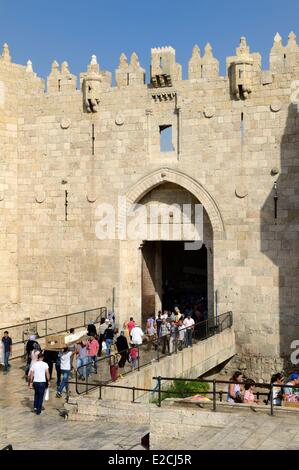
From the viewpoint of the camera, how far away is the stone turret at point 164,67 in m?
20.6

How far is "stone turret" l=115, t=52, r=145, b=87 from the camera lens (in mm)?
21359

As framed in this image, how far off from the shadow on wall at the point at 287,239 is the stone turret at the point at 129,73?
5624 mm

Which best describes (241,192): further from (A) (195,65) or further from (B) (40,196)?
(B) (40,196)

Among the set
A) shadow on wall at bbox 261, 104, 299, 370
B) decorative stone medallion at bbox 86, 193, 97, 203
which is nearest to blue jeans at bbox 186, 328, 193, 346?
shadow on wall at bbox 261, 104, 299, 370

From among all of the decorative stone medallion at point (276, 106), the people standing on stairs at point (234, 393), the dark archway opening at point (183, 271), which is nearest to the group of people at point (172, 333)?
the people standing on stairs at point (234, 393)

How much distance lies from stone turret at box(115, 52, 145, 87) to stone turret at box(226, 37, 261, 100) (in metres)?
3.45

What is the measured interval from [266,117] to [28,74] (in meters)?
9.46

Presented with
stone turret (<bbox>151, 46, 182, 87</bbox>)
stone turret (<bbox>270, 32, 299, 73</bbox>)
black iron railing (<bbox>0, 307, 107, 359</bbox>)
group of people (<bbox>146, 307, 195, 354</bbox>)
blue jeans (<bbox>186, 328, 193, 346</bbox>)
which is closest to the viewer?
group of people (<bbox>146, 307, 195, 354</bbox>)

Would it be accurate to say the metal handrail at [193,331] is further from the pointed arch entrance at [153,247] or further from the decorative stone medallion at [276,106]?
the decorative stone medallion at [276,106]

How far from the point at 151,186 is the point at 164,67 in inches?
165

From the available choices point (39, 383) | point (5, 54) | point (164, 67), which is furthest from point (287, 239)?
point (5, 54)

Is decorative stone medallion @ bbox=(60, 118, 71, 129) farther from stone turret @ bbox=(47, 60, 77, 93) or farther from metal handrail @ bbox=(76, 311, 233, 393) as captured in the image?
metal handrail @ bbox=(76, 311, 233, 393)

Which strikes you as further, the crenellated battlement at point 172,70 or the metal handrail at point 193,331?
the crenellated battlement at point 172,70

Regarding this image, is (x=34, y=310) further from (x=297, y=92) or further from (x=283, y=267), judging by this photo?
(x=297, y=92)
